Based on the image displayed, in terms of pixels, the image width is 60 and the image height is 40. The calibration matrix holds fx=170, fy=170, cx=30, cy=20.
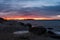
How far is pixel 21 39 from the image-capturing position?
54.1 ft

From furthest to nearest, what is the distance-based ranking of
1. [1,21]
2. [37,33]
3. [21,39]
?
1. [1,21]
2. [37,33]
3. [21,39]

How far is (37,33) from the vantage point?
70.0ft

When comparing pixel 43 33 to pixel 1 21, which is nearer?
pixel 43 33

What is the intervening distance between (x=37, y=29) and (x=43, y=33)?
93 centimetres

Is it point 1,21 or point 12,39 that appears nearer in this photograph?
point 12,39

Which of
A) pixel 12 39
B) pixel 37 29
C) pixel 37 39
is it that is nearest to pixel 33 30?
pixel 37 29

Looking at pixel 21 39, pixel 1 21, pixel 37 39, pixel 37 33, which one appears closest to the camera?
pixel 21 39

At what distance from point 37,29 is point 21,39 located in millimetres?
5586

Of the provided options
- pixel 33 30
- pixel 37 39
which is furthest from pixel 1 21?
pixel 37 39

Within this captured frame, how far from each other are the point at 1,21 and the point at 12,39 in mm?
20284

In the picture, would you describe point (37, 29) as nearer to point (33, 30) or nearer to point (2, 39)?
point (33, 30)

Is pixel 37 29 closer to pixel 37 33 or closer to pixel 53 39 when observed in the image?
pixel 37 33

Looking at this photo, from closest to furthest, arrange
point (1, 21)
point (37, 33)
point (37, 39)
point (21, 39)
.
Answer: point (21, 39) → point (37, 39) → point (37, 33) → point (1, 21)

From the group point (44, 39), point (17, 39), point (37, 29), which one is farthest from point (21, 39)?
point (37, 29)
